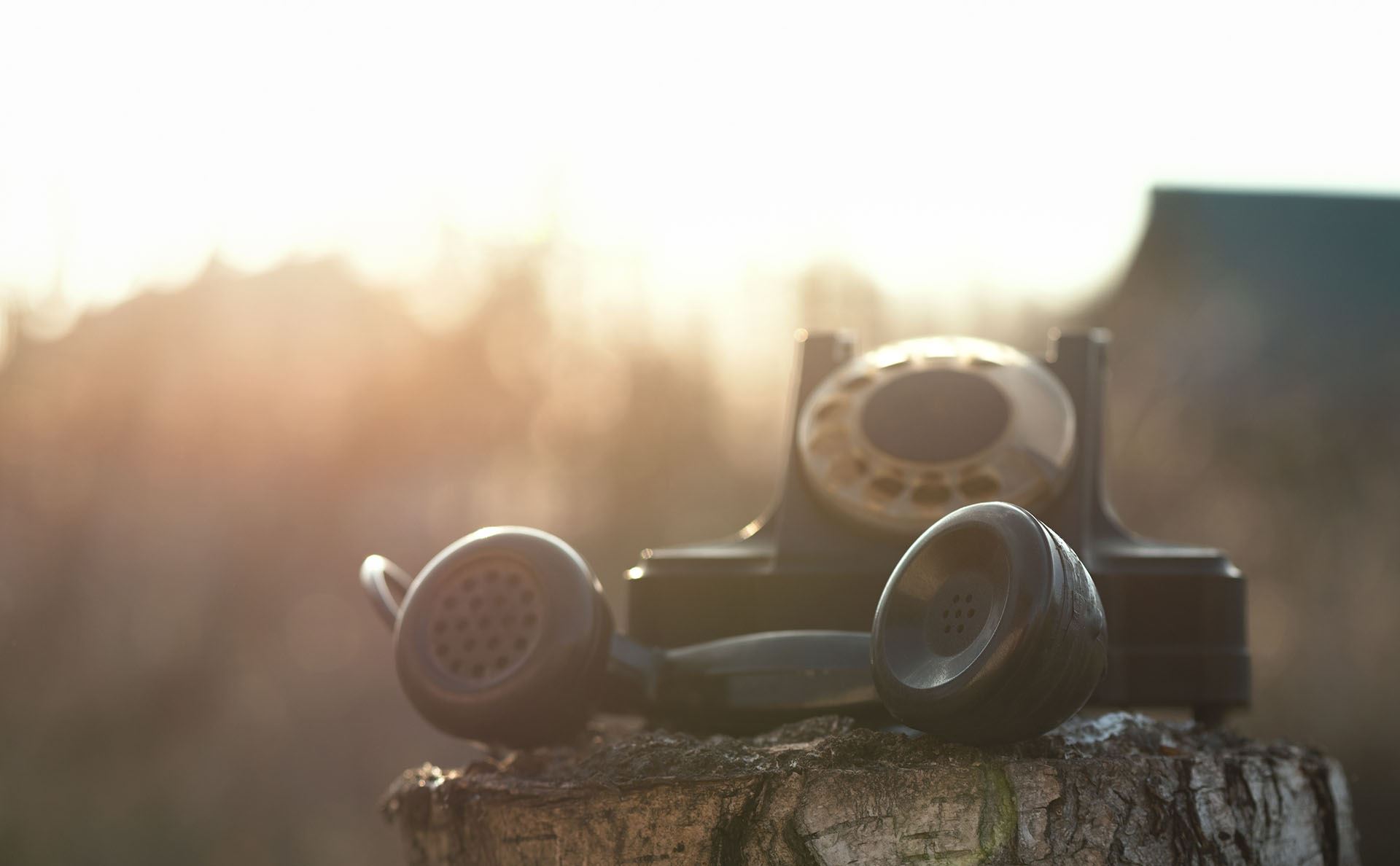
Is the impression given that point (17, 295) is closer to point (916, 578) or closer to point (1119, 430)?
point (916, 578)

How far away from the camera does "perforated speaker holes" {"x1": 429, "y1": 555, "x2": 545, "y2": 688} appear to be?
1.42 metres

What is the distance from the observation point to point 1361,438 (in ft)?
25.0

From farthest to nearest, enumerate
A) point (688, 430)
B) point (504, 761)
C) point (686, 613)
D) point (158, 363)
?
point (688, 430) → point (158, 363) → point (686, 613) → point (504, 761)

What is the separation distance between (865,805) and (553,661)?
1.23ft

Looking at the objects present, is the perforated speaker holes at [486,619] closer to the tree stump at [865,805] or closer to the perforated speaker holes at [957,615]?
the tree stump at [865,805]

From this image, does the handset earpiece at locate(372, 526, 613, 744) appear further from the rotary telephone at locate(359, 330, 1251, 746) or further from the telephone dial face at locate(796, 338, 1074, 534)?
the telephone dial face at locate(796, 338, 1074, 534)

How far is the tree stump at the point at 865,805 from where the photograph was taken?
3.92ft

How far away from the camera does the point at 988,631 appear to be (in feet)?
3.72

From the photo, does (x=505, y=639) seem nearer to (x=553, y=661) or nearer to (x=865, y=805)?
(x=553, y=661)

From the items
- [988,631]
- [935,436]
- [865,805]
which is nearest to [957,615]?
[988,631]

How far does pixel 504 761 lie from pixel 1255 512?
7.38 m

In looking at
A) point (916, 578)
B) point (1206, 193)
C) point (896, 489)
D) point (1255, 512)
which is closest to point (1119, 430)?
point (1255, 512)

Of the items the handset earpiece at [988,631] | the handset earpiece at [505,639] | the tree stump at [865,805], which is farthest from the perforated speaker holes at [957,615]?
the handset earpiece at [505,639]

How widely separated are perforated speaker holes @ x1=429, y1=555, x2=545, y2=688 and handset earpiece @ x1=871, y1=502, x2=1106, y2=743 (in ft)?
1.34
